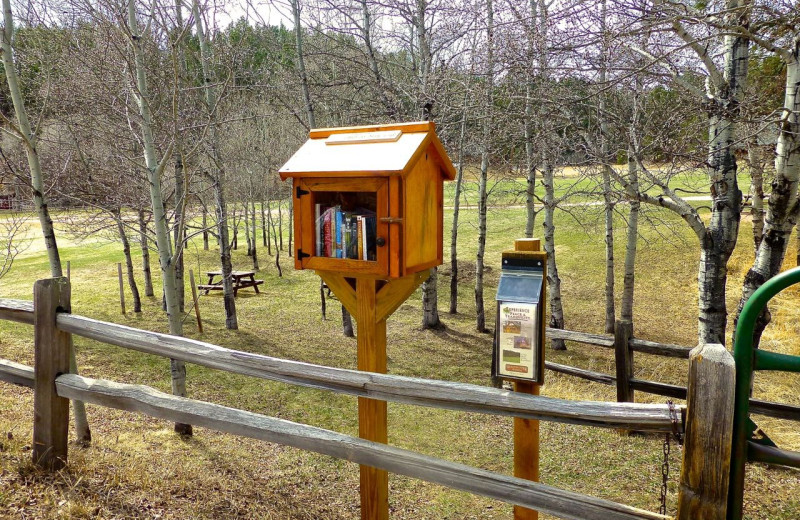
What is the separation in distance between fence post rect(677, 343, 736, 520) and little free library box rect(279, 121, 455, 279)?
1657 mm

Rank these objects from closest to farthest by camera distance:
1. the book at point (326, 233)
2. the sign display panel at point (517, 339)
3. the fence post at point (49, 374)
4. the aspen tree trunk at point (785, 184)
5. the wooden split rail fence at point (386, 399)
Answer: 1. the wooden split rail fence at point (386, 399)
2. the sign display panel at point (517, 339)
3. the book at point (326, 233)
4. the fence post at point (49, 374)
5. the aspen tree trunk at point (785, 184)

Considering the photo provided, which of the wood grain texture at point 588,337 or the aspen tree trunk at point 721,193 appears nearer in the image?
the aspen tree trunk at point 721,193

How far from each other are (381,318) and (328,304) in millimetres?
13435

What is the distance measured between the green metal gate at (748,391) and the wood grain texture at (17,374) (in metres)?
4.27

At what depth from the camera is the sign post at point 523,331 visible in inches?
108

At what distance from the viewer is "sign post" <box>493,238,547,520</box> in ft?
9.04

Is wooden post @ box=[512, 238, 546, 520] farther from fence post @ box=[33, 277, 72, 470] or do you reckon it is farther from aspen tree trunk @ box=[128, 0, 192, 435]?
aspen tree trunk @ box=[128, 0, 192, 435]

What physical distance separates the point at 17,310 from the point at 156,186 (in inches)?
98.4

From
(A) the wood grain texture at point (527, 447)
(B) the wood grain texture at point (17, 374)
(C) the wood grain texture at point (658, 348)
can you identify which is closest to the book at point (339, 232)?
(A) the wood grain texture at point (527, 447)

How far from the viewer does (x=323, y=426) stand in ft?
24.3

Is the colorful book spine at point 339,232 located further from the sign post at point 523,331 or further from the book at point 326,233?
the sign post at point 523,331

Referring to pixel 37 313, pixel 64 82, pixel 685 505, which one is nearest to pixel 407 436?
pixel 37 313

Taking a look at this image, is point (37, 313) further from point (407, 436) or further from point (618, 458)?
point (618, 458)

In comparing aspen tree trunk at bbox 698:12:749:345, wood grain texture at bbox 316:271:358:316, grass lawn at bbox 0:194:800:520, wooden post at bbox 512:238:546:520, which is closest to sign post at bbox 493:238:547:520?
wooden post at bbox 512:238:546:520
